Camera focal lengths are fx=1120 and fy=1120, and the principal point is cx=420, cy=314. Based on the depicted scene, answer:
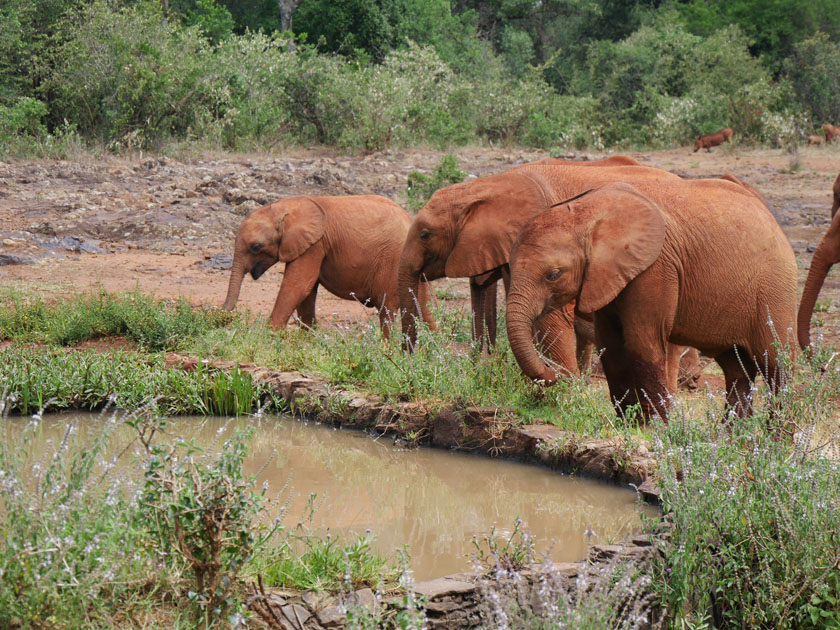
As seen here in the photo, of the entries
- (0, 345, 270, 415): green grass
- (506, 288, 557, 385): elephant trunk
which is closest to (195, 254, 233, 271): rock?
(0, 345, 270, 415): green grass

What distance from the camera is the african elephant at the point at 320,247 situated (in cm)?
1092

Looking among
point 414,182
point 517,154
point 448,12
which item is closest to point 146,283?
point 414,182

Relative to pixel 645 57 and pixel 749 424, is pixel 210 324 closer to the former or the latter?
pixel 749 424

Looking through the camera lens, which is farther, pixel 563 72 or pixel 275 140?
pixel 563 72

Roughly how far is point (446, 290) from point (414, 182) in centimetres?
404

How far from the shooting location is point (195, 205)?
17734 mm

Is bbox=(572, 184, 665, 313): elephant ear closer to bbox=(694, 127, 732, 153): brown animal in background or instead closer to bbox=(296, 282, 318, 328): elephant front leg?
bbox=(296, 282, 318, 328): elephant front leg

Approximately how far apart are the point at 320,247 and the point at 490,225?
303 centimetres

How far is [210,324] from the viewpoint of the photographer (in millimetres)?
10391

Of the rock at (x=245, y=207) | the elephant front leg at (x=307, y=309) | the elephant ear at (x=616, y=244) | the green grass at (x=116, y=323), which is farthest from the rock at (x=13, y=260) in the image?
the elephant ear at (x=616, y=244)

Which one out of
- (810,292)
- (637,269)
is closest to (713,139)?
(810,292)

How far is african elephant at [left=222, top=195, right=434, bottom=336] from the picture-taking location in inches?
430

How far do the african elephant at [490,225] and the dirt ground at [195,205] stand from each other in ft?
10.0

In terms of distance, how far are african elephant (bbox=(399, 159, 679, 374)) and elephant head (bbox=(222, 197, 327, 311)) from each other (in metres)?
2.09
